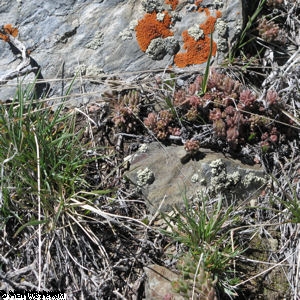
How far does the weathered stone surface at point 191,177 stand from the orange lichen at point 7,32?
1.57 metres

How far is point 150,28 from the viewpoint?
4.39m

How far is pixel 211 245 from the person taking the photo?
3.64 meters

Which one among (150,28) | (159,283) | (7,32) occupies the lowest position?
(159,283)

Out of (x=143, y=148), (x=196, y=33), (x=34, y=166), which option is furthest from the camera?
(x=196, y=33)

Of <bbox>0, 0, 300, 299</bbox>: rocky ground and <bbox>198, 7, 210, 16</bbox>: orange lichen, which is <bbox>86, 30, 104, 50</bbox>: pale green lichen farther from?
<bbox>198, 7, 210, 16</bbox>: orange lichen

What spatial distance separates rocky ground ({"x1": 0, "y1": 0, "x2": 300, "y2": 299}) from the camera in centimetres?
362

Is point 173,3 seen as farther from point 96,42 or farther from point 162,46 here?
point 96,42

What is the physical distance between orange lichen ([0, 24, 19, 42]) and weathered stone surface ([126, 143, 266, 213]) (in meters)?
1.57

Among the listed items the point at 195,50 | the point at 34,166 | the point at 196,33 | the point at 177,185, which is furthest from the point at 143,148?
the point at 196,33

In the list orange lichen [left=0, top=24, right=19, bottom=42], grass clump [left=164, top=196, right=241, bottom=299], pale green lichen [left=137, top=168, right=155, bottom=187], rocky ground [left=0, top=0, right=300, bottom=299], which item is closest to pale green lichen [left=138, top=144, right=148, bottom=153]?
rocky ground [left=0, top=0, right=300, bottom=299]

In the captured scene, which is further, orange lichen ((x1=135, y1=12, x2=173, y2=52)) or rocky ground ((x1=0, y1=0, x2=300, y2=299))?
orange lichen ((x1=135, y1=12, x2=173, y2=52))

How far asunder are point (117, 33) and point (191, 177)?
1436mm

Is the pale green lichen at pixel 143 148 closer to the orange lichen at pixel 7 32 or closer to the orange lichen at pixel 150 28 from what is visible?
the orange lichen at pixel 150 28

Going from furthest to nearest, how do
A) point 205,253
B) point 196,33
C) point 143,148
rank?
1. point 196,33
2. point 143,148
3. point 205,253
